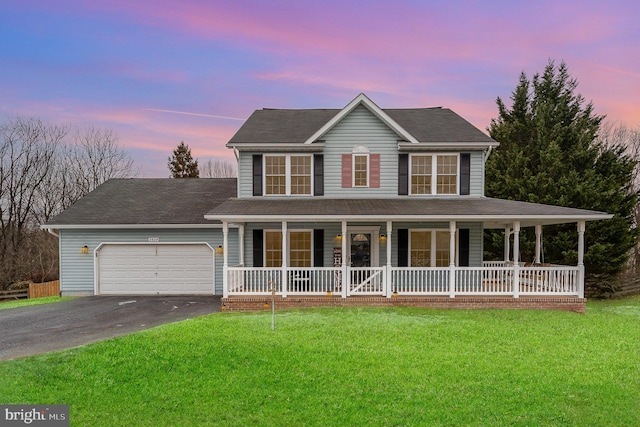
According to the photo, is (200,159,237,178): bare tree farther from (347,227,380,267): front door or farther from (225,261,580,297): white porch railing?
(347,227,380,267): front door

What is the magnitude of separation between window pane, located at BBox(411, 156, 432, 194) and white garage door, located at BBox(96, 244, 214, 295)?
28.3 feet

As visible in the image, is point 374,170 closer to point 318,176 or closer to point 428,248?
point 318,176

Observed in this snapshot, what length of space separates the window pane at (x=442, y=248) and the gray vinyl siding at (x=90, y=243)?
7957 mm

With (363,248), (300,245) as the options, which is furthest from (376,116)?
(300,245)

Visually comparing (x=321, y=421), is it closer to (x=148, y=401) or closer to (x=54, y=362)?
(x=148, y=401)

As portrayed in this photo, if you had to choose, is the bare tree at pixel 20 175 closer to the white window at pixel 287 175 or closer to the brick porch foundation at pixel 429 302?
the white window at pixel 287 175

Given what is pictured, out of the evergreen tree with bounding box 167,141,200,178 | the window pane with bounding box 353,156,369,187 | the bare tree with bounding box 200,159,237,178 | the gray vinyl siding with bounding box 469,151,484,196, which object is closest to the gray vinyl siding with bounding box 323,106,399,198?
the window pane with bounding box 353,156,369,187

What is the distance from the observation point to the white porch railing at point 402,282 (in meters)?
11.9

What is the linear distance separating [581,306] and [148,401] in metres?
12.5

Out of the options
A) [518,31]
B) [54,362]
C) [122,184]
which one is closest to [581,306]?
[518,31]

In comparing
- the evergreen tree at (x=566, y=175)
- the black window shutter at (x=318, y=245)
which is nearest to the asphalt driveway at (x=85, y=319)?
the black window shutter at (x=318, y=245)

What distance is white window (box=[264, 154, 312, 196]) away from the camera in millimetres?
14156

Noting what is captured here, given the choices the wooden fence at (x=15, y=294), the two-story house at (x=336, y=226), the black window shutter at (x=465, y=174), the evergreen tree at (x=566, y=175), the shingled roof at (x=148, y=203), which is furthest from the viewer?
the wooden fence at (x=15, y=294)

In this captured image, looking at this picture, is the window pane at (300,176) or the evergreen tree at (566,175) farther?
the evergreen tree at (566,175)
